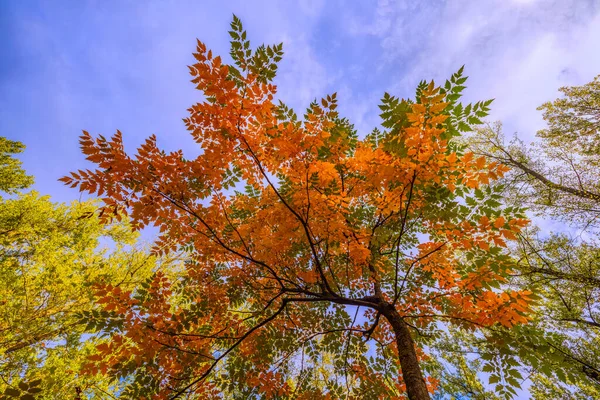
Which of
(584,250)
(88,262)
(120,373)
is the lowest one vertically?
(120,373)

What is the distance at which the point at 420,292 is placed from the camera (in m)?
5.07

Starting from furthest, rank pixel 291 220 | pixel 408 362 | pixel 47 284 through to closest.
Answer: pixel 47 284 → pixel 291 220 → pixel 408 362

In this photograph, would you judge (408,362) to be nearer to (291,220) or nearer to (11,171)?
(291,220)

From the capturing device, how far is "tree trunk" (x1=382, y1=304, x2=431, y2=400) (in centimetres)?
272

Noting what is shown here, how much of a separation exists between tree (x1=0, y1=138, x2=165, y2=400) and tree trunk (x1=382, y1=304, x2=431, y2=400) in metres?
6.41

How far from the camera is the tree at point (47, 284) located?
6.90m

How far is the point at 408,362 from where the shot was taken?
3000mm

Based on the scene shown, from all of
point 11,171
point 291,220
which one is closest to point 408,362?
point 291,220

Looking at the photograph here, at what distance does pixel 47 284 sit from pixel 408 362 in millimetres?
9775

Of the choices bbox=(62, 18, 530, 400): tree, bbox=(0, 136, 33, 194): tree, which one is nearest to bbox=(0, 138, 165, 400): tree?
bbox=(0, 136, 33, 194): tree

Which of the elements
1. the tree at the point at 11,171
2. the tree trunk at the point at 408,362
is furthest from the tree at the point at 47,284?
the tree trunk at the point at 408,362

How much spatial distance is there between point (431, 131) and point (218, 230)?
3.29 m

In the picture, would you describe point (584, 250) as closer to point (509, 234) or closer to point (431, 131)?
point (509, 234)

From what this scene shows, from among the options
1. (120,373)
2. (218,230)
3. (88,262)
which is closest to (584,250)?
(218,230)
